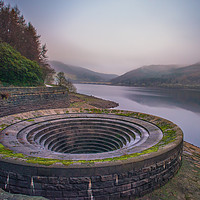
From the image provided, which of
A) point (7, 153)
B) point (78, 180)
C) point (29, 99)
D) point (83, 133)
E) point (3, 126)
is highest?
point (29, 99)

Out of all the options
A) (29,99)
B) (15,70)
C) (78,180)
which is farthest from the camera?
(15,70)

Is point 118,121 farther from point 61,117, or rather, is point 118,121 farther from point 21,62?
point 21,62

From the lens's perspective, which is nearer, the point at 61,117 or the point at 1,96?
the point at 61,117

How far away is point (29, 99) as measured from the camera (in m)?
18.1

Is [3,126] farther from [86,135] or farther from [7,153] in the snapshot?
[86,135]

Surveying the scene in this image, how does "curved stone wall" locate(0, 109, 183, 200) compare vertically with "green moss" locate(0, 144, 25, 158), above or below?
below

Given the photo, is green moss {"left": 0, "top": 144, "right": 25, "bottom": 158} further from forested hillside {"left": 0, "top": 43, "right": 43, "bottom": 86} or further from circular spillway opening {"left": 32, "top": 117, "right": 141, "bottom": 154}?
forested hillside {"left": 0, "top": 43, "right": 43, "bottom": 86}

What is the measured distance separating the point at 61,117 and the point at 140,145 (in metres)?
6.84

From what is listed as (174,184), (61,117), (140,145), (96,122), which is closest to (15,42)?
(61,117)

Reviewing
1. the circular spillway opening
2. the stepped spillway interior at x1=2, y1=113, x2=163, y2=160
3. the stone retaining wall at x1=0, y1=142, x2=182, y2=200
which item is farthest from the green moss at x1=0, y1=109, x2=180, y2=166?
A: the circular spillway opening

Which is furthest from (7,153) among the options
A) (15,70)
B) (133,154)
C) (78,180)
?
(15,70)

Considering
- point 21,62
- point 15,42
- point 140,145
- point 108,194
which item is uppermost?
point 15,42

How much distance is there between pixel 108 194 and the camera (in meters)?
5.57

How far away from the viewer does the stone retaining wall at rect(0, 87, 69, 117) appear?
15.4m
